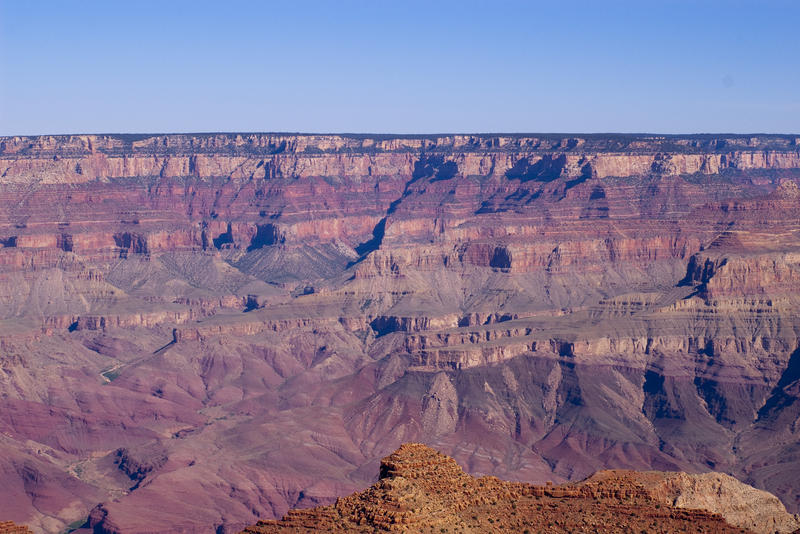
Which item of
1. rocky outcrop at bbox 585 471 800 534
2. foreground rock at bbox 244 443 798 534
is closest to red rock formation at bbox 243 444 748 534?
foreground rock at bbox 244 443 798 534

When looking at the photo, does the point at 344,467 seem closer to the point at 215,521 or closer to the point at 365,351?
the point at 215,521

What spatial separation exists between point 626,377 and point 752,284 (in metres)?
25.2

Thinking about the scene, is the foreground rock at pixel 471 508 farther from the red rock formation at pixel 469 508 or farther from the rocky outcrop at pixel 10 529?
the rocky outcrop at pixel 10 529

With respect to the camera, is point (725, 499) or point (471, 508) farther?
point (725, 499)

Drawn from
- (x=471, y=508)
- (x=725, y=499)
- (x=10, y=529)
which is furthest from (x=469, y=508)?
(x=725, y=499)

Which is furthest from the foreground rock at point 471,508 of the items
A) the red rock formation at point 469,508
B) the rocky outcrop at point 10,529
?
the rocky outcrop at point 10,529

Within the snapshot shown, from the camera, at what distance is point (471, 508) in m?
47.5

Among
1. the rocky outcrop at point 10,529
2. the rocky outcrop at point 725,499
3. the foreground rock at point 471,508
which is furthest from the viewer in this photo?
the rocky outcrop at point 725,499

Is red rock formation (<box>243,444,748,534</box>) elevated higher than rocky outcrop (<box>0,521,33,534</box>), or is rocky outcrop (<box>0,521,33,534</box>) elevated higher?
red rock formation (<box>243,444,748,534</box>)

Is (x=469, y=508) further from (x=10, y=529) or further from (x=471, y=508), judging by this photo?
(x=10, y=529)

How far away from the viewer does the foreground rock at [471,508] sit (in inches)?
1703

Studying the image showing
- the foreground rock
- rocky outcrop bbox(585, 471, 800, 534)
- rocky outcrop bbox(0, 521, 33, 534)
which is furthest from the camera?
rocky outcrop bbox(585, 471, 800, 534)

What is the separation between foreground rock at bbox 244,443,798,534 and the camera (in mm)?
43250

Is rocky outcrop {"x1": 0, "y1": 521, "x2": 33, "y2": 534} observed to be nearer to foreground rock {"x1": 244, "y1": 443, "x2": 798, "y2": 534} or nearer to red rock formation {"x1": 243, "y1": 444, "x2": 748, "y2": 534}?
red rock formation {"x1": 243, "y1": 444, "x2": 748, "y2": 534}
